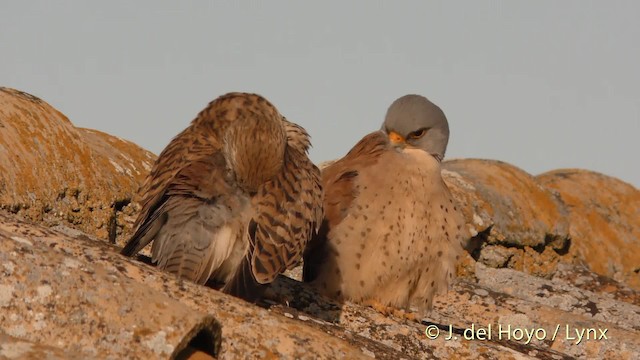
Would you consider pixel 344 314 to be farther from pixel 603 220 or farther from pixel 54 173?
pixel 603 220

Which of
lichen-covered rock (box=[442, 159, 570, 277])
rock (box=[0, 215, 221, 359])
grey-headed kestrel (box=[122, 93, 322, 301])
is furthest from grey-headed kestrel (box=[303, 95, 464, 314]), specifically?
rock (box=[0, 215, 221, 359])

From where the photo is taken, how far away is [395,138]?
22.9 feet

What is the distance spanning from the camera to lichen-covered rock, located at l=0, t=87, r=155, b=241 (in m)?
6.50

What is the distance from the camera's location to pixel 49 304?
10.9 feet

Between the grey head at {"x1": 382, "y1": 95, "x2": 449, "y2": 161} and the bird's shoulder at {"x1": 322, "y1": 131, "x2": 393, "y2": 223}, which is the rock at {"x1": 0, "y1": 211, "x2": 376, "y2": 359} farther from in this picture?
the grey head at {"x1": 382, "y1": 95, "x2": 449, "y2": 161}

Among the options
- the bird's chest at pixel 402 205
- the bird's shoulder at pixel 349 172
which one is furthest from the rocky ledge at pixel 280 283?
the bird's shoulder at pixel 349 172

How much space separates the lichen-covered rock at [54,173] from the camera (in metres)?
6.50

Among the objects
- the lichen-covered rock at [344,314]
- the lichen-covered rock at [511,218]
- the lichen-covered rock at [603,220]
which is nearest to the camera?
the lichen-covered rock at [344,314]

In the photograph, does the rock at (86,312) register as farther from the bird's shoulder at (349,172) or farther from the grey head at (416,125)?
the grey head at (416,125)

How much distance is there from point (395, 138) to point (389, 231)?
2.14 ft

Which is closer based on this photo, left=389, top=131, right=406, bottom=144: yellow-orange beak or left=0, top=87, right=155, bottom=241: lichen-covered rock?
left=0, top=87, right=155, bottom=241: lichen-covered rock

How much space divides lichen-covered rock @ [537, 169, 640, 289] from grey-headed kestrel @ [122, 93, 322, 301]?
4956 mm

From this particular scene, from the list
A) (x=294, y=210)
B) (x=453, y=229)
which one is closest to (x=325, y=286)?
(x=453, y=229)

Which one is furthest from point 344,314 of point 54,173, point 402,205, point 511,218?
point 511,218
